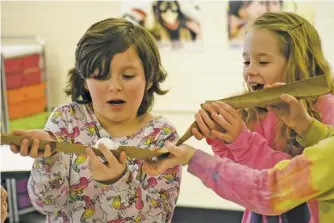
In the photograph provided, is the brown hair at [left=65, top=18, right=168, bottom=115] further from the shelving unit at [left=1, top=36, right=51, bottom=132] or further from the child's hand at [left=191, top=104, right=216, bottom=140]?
the shelving unit at [left=1, top=36, right=51, bottom=132]

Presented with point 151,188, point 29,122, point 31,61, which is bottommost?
point 29,122

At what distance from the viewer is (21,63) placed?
3.49m

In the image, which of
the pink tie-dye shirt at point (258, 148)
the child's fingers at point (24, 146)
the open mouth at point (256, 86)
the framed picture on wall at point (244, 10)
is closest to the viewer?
the child's fingers at point (24, 146)

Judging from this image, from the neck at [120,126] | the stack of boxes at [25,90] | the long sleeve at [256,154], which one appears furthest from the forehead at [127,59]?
the stack of boxes at [25,90]

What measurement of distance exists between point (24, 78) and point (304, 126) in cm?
277

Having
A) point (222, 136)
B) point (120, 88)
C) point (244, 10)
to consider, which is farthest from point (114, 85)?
point (244, 10)

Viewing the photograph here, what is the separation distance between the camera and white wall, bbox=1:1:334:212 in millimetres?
3314

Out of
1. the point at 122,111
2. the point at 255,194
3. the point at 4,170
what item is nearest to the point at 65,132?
the point at 122,111

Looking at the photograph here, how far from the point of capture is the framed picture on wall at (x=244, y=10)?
311 cm

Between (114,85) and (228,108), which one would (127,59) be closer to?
(114,85)

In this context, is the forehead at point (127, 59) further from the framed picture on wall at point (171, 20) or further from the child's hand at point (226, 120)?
the framed picture on wall at point (171, 20)

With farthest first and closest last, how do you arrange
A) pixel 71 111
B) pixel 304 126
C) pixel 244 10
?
pixel 244 10 → pixel 71 111 → pixel 304 126

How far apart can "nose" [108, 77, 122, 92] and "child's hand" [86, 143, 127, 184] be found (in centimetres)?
18

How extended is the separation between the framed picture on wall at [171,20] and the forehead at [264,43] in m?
2.24
